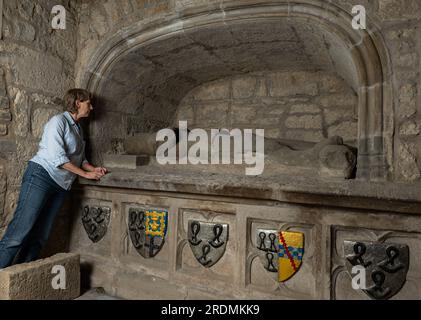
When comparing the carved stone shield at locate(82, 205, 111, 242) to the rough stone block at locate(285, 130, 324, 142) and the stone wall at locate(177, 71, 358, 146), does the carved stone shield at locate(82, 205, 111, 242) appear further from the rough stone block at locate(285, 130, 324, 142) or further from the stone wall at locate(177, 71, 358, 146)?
the rough stone block at locate(285, 130, 324, 142)

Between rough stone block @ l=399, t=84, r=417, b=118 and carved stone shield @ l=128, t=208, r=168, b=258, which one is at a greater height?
rough stone block @ l=399, t=84, r=417, b=118

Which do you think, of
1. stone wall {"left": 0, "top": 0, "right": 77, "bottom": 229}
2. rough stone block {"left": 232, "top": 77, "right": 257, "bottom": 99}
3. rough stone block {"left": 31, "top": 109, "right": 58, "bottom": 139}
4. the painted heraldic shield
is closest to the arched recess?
stone wall {"left": 0, "top": 0, "right": 77, "bottom": 229}

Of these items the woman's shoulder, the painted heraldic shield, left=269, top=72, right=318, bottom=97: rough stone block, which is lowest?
the painted heraldic shield

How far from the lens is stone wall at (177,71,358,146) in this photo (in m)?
2.80

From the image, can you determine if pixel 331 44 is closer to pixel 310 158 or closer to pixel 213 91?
pixel 310 158

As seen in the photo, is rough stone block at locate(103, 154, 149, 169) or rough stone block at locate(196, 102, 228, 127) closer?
rough stone block at locate(103, 154, 149, 169)

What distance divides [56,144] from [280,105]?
2.08 m

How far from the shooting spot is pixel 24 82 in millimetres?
2301

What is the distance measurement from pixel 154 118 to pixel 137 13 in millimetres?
1206

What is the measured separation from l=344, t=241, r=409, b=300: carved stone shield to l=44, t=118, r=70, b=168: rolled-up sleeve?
1.93 metres

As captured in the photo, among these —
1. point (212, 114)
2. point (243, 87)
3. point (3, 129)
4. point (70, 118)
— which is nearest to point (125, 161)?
point (70, 118)

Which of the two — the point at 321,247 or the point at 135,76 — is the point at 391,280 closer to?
the point at 321,247

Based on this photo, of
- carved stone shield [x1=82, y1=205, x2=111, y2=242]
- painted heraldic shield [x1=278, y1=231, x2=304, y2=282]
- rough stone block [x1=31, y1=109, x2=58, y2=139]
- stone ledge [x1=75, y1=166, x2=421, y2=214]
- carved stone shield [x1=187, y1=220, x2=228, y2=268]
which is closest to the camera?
stone ledge [x1=75, y1=166, x2=421, y2=214]

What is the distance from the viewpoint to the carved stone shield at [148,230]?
225 cm
